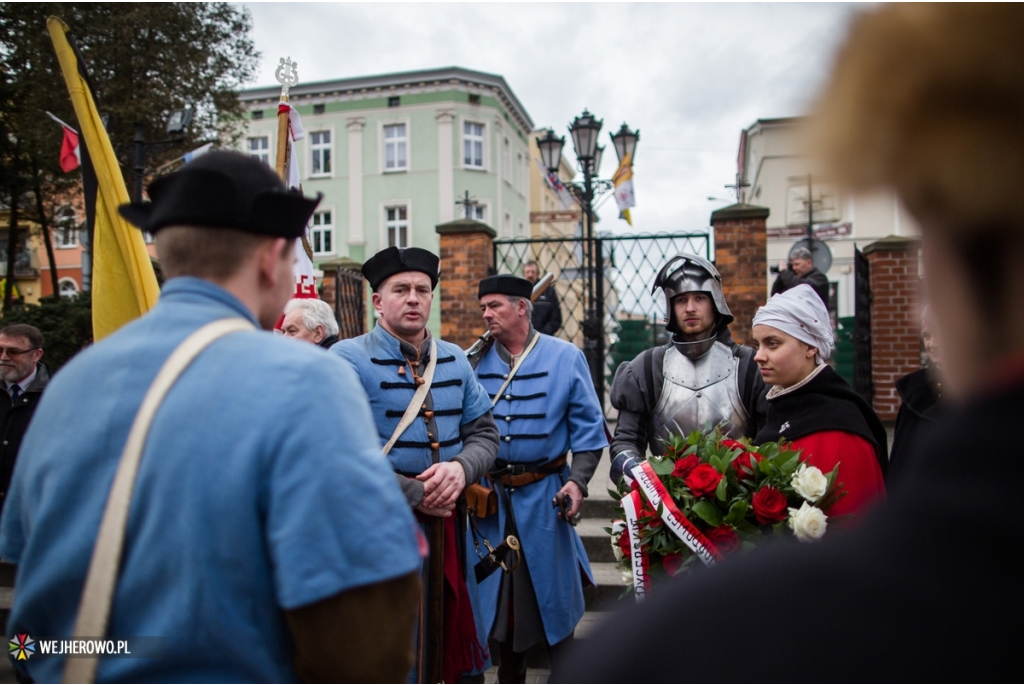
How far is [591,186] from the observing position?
33.1ft

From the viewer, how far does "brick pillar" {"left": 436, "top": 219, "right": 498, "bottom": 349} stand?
8688mm

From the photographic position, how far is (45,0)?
11969mm

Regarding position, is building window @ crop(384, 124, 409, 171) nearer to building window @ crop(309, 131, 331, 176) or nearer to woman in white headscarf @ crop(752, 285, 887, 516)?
building window @ crop(309, 131, 331, 176)

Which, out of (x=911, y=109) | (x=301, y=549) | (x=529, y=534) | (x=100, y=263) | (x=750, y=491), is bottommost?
(x=529, y=534)

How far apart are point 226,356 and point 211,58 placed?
1544 cm

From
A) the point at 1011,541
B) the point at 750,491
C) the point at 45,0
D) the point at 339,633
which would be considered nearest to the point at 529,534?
the point at 750,491

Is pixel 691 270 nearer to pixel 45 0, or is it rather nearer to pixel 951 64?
pixel 951 64

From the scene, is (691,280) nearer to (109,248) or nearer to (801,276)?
(109,248)

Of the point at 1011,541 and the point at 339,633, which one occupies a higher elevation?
the point at 1011,541

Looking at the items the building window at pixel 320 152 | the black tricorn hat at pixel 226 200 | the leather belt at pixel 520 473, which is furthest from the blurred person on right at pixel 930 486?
the building window at pixel 320 152

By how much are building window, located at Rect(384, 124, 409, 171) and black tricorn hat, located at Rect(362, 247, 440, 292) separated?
30664mm

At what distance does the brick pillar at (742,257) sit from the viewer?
8.12 meters

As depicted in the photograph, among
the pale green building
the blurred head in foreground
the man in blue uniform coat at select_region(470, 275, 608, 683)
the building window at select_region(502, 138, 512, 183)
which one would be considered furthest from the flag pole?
the building window at select_region(502, 138, 512, 183)

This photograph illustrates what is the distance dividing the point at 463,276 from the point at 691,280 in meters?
5.38
